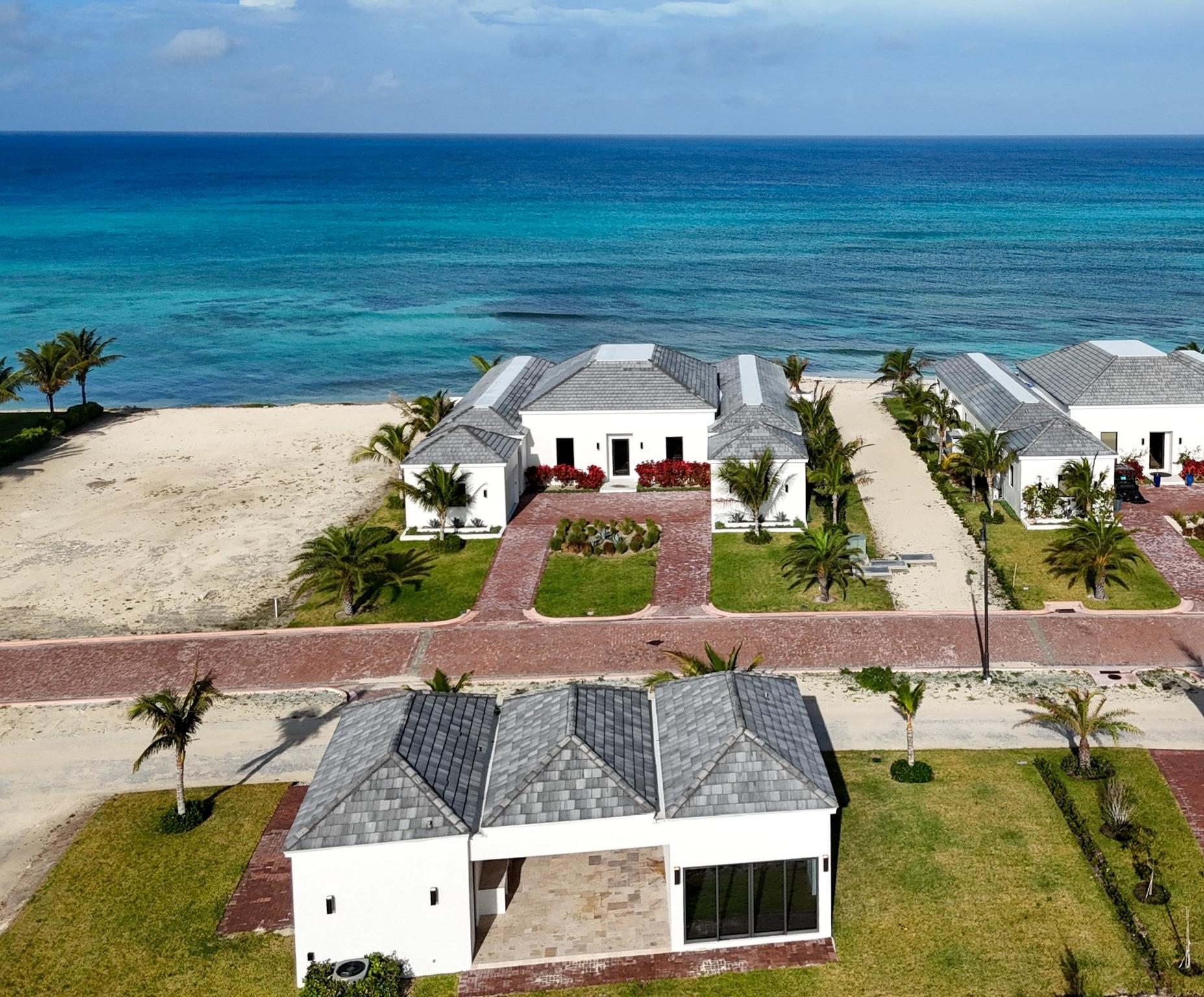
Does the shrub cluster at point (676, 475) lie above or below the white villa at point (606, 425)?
below

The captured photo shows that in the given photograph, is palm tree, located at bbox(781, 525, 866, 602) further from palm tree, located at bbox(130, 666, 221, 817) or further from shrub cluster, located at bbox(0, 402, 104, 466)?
shrub cluster, located at bbox(0, 402, 104, 466)

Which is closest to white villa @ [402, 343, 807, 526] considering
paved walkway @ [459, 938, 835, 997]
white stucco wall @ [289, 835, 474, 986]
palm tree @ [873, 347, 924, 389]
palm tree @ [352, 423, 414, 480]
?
palm tree @ [352, 423, 414, 480]

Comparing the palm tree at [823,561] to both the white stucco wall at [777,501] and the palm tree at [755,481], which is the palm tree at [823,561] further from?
the white stucco wall at [777,501]

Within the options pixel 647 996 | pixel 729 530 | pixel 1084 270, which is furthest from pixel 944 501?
pixel 1084 270

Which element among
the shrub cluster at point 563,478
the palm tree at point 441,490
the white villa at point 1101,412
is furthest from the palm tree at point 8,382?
the white villa at point 1101,412

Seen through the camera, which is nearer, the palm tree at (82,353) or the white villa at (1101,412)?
the white villa at (1101,412)

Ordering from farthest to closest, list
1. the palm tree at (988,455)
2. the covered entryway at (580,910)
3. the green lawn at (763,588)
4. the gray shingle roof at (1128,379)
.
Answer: the gray shingle roof at (1128,379) < the palm tree at (988,455) < the green lawn at (763,588) < the covered entryway at (580,910)

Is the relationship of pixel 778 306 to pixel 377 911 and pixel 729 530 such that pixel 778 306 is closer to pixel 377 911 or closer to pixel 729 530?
pixel 729 530
